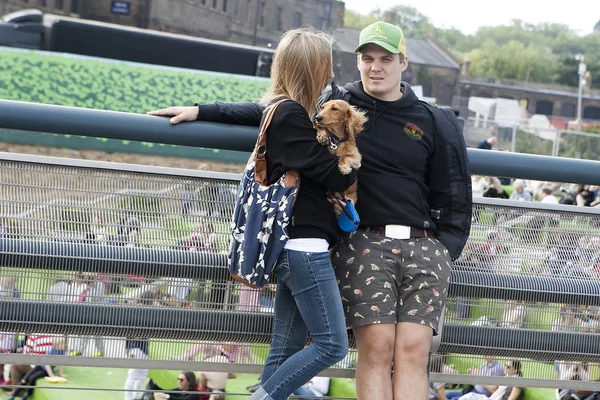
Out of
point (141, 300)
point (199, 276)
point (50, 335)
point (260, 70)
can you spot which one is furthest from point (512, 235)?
point (260, 70)

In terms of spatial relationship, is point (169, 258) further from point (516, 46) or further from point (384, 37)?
point (516, 46)

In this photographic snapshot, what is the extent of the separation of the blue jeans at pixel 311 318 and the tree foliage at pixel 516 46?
100038 millimetres

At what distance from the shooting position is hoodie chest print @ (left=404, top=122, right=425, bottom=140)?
3564mm

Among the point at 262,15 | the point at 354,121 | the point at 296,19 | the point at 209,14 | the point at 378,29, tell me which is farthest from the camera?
the point at 262,15

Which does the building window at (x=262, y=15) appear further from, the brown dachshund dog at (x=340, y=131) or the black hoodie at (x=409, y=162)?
the brown dachshund dog at (x=340, y=131)

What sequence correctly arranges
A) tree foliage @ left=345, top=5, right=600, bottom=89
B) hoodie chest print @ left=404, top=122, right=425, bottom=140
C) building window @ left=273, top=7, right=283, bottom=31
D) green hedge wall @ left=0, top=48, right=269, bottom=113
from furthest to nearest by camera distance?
tree foliage @ left=345, top=5, right=600, bottom=89 < building window @ left=273, top=7, right=283, bottom=31 < green hedge wall @ left=0, top=48, right=269, bottom=113 < hoodie chest print @ left=404, top=122, right=425, bottom=140

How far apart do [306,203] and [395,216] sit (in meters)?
0.45

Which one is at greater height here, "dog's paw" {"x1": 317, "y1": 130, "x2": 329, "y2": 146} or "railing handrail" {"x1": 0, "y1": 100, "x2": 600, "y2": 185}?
"dog's paw" {"x1": 317, "y1": 130, "x2": 329, "y2": 146}

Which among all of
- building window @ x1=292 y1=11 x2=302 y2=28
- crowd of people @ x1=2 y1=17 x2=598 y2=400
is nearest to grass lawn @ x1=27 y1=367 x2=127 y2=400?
crowd of people @ x1=2 y1=17 x2=598 y2=400

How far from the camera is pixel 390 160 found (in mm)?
3510

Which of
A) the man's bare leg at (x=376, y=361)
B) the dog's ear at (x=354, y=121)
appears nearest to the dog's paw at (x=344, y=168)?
the dog's ear at (x=354, y=121)

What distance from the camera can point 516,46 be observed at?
123812 mm

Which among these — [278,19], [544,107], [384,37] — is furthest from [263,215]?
[544,107]

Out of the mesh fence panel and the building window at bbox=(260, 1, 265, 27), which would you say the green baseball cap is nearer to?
the mesh fence panel
